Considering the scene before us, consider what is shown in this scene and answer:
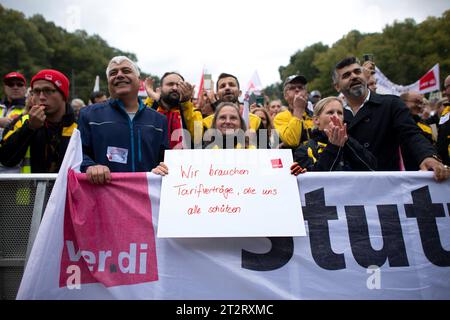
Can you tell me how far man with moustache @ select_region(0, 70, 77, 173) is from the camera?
3.11 metres

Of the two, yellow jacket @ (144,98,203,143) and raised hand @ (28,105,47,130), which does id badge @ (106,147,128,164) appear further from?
yellow jacket @ (144,98,203,143)

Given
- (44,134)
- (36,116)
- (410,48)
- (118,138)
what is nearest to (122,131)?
(118,138)

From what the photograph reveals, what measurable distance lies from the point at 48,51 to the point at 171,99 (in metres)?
56.9

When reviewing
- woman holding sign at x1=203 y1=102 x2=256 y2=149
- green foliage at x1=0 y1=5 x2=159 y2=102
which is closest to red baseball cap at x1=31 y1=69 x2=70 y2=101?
woman holding sign at x1=203 y1=102 x2=256 y2=149

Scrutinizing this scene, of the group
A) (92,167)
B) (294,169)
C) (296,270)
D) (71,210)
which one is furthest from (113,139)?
(296,270)

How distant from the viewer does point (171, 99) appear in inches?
153

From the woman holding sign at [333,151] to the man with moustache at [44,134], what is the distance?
2083 millimetres

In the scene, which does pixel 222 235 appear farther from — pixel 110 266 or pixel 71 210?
pixel 71 210

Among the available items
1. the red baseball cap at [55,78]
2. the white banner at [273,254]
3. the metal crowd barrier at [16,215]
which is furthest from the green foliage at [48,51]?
the white banner at [273,254]

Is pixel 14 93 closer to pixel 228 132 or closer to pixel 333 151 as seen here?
pixel 228 132

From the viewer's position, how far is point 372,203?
8.57ft

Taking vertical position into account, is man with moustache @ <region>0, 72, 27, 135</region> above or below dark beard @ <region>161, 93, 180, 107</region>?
above

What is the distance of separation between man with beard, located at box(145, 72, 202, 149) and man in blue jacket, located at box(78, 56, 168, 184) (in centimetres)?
63

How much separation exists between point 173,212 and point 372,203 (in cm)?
139
